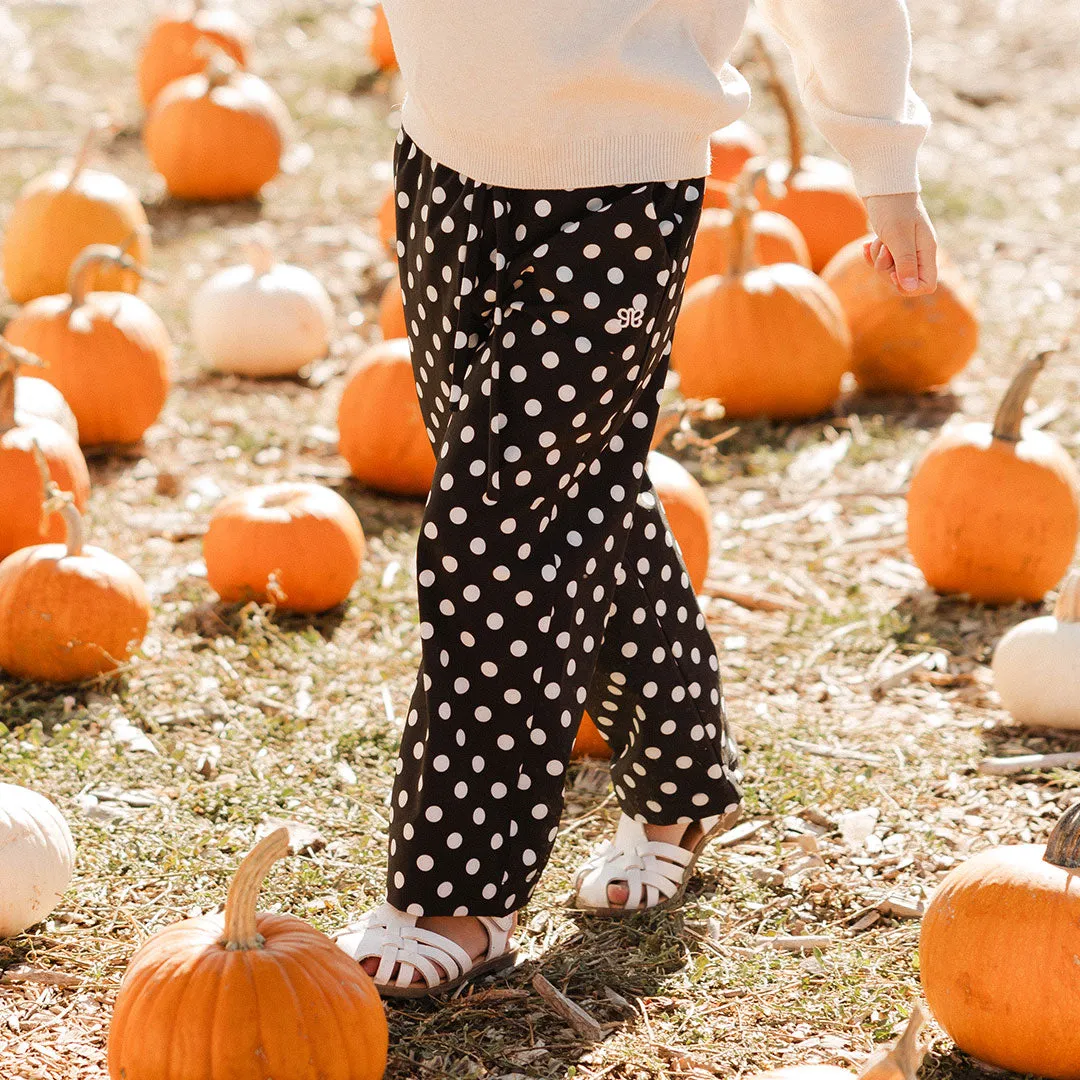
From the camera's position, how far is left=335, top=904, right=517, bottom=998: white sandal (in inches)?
84.7

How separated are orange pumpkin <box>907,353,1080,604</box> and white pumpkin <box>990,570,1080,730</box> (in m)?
0.43

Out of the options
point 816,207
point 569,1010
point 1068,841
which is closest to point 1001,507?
point 1068,841

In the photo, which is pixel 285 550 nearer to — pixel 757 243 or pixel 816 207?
pixel 757 243

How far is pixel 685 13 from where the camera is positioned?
196 centimetres

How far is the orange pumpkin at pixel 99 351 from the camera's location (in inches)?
161

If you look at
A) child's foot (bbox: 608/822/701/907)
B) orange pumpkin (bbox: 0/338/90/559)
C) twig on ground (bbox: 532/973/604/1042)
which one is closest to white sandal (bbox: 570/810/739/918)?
child's foot (bbox: 608/822/701/907)

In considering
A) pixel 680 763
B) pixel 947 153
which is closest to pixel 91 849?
pixel 680 763

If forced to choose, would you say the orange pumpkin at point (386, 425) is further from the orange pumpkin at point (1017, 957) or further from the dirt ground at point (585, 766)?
the orange pumpkin at point (1017, 957)

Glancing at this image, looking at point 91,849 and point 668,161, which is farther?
point 91,849

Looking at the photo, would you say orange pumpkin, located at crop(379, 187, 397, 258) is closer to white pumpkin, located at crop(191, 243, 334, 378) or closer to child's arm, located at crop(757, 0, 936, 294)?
white pumpkin, located at crop(191, 243, 334, 378)

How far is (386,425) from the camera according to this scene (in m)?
4.00

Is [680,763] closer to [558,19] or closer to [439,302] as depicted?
[439,302]

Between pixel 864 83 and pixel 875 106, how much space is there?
3 cm

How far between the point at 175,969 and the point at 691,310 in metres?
3.14
